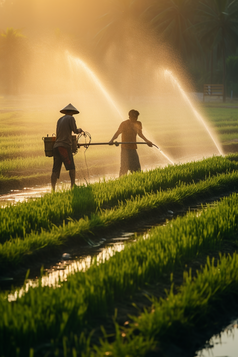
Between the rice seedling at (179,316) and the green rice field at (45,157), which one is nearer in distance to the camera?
the rice seedling at (179,316)

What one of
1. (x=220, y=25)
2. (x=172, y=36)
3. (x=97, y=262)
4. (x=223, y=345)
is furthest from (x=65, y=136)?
(x=172, y=36)

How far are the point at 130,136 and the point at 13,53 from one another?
6741 centimetres

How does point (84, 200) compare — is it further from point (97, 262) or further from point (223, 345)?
point (223, 345)

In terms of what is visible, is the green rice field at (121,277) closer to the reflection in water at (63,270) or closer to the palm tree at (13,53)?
the reflection in water at (63,270)

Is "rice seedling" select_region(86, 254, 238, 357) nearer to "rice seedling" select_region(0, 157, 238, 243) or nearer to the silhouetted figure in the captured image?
"rice seedling" select_region(0, 157, 238, 243)

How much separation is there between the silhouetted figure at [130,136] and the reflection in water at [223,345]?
18.7 feet

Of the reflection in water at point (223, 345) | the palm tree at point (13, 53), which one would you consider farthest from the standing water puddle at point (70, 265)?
the palm tree at point (13, 53)

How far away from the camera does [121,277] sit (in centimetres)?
396

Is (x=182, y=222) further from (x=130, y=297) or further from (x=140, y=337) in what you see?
(x=140, y=337)

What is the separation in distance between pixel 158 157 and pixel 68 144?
860cm

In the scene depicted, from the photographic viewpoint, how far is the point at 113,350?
2906 mm

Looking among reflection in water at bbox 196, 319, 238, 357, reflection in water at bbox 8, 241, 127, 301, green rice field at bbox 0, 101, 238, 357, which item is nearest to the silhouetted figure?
green rice field at bbox 0, 101, 238, 357

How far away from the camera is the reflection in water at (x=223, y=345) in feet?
10.8

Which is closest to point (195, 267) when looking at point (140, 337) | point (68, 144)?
point (140, 337)
